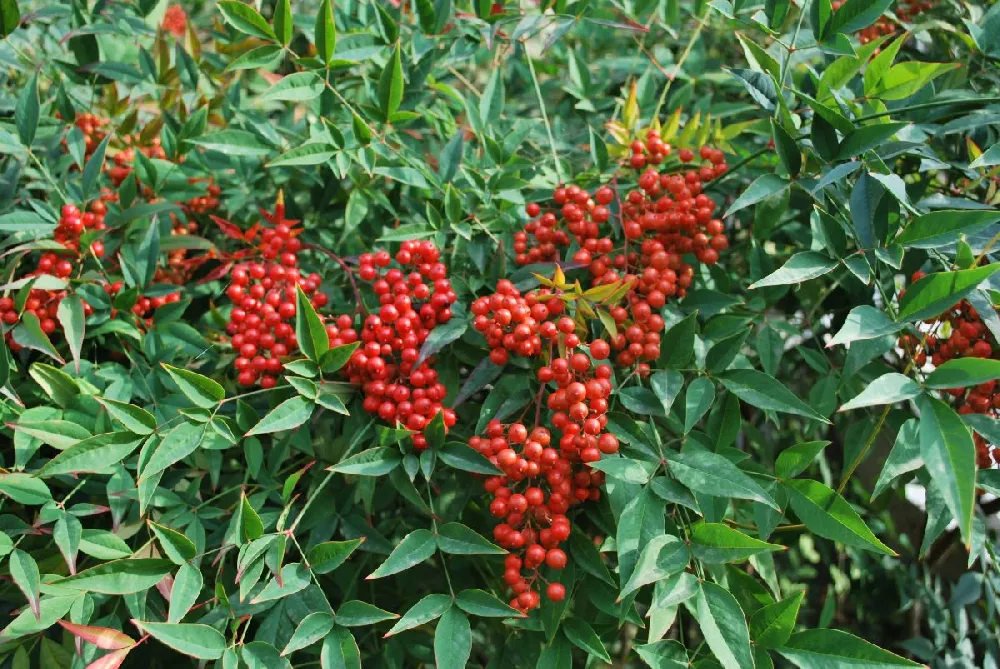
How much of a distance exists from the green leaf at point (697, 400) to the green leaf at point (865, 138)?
1.08ft

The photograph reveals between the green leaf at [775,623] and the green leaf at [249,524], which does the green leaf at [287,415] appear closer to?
the green leaf at [249,524]

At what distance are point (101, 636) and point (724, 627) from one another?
0.73 metres

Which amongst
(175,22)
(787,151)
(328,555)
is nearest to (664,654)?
(328,555)

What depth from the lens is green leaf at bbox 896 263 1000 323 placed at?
34.0 inches

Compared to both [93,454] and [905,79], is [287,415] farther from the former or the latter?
[905,79]

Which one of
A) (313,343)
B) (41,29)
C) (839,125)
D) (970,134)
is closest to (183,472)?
(313,343)

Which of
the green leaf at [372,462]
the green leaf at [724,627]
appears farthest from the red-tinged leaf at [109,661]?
the green leaf at [724,627]

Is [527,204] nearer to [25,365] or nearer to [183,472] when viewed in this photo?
[183,472]

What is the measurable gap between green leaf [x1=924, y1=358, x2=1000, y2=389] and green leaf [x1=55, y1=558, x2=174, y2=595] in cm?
93

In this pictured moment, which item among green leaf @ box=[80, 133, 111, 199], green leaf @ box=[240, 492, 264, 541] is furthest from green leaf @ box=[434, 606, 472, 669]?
green leaf @ box=[80, 133, 111, 199]

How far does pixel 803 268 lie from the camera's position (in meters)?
0.98

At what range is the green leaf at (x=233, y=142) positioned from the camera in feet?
4.17

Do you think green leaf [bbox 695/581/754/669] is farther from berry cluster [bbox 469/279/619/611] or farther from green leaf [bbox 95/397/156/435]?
green leaf [bbox 95/397/156/435]

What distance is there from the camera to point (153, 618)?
44.0 inches
